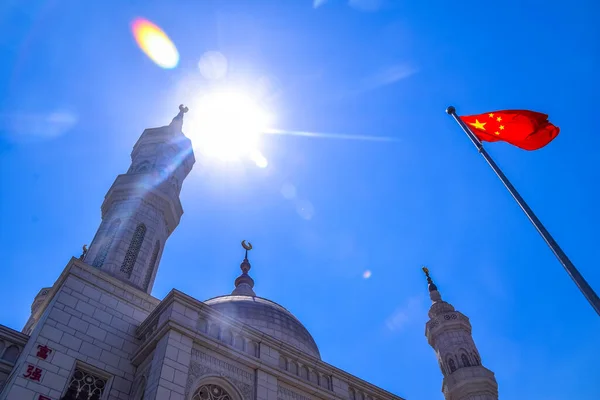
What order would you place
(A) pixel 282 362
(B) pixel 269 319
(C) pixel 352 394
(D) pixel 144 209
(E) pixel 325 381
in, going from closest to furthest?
(A) pixel 282 362, (E) pixel 325 381, (C) pixel 352 394, (D) pixel 144 209, (B) pixel 269 319

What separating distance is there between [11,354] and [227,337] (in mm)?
6098

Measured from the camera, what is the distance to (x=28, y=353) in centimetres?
1246

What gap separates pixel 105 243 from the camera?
18.1 metres

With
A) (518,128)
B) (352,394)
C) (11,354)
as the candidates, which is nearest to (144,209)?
(11,354)

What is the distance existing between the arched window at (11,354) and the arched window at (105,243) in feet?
12.7

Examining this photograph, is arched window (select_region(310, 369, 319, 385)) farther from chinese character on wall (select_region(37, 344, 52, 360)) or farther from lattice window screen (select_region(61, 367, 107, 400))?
chinese character on wall (select_region(37, 344, 52, 360))

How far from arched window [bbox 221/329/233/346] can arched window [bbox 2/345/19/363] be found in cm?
582

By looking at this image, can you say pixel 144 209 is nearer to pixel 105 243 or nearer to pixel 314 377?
pixel 105 243

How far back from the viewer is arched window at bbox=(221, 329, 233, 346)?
46.1ft

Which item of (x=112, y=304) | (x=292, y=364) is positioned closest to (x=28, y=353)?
(x=112, y=304)

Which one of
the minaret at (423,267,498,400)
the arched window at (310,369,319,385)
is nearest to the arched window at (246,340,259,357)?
the arched window at (310,369,319,385)

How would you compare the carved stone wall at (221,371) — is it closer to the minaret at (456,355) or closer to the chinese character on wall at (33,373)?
the chinese character on wall at (33,373)

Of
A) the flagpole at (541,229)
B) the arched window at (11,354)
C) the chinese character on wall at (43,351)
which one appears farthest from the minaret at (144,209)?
the flagpole at (541,229)

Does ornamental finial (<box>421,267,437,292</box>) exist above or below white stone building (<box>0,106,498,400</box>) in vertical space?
above
